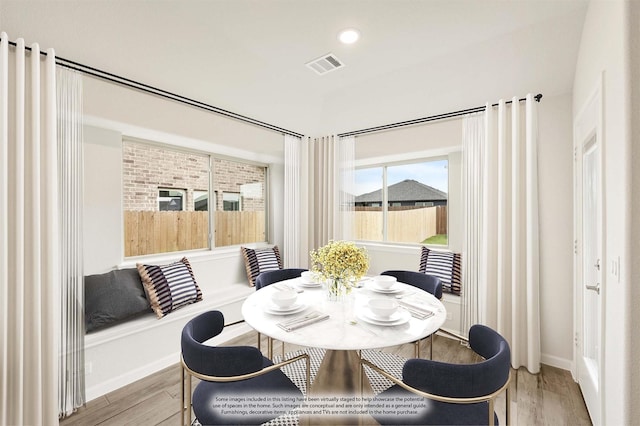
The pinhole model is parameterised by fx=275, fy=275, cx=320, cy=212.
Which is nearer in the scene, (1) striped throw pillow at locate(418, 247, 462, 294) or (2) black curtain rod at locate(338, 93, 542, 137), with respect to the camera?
(2) black curtain rod at locate(338, 93, 542, 137)

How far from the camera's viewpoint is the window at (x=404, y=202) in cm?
353

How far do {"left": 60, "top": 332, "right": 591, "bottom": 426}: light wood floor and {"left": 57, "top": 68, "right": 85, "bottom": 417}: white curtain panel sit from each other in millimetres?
188

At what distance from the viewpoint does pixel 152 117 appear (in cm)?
233

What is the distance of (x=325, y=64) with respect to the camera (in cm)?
291

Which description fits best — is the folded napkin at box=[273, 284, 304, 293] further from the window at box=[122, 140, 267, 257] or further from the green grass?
the green grass

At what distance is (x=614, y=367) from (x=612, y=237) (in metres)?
0.60

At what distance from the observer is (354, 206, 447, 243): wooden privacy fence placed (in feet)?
11.6

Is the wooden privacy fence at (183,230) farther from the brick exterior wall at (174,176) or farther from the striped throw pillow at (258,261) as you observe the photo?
the striped throw pillow at (258,261)

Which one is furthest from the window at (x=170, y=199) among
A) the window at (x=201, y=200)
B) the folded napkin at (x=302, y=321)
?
the folded napkin at (x=302, y=321)

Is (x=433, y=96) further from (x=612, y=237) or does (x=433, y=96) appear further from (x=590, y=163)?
(x=612, y=237)

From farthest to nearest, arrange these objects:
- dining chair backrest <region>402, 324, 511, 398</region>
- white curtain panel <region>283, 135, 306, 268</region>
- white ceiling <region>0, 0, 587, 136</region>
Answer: white curtain panel <region>283, 135, 306, 268</region>
white ceiling <region>0, 0, 587, 136</region>
dining chair backrest <region>402, 324, 511, 398</region>

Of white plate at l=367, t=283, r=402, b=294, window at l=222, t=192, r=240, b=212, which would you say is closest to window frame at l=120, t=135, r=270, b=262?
window at l=222, t=192, r=240, b=212

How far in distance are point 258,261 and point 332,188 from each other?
1.38 metres

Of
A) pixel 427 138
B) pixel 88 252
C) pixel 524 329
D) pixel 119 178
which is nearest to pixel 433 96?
pixel 427 138
